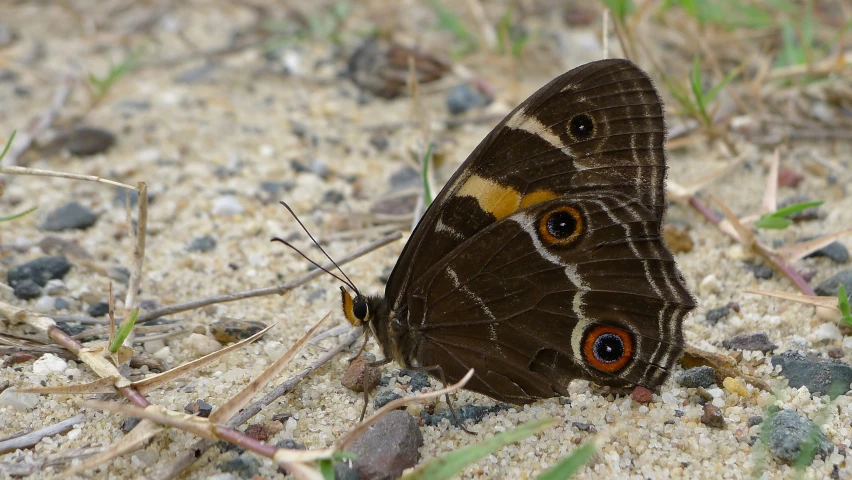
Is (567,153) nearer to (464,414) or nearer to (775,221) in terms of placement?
Result: (464,414)

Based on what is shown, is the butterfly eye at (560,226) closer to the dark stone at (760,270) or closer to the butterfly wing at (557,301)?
the butterfly wing at (557,301)

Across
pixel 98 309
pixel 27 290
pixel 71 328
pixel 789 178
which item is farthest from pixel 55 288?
pixel 789 178

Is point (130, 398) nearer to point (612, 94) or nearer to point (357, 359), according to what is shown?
point (357, 359)

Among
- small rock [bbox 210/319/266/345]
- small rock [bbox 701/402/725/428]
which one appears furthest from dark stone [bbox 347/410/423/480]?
small rock [bbox 701/402/725/428]

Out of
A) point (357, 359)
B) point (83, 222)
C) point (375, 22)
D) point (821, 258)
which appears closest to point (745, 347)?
point (821, 258)

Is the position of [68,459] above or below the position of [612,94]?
below

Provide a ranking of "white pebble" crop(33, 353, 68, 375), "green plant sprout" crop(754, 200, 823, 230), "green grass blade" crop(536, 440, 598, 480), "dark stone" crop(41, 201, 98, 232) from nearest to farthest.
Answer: "green grass blade" crop(536, 440, 598, 480) → "white pebble" crop(33, 353, 68, 375) → "green plant sprout" crop(754, 200, 823, 230) → "dark stone" crop(41, 201, 98, 232)

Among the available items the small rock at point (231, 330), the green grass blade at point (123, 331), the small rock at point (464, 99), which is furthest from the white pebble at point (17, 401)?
the small rock at point (464, 99)

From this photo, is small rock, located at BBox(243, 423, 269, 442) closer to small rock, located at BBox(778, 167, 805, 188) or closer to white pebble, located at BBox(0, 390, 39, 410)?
white pebble, located at BBox(0, 390, 39, 410)
